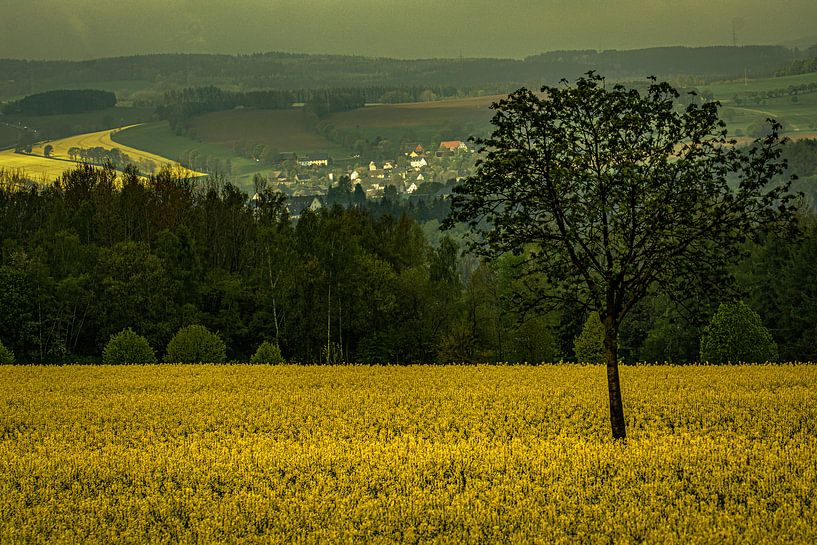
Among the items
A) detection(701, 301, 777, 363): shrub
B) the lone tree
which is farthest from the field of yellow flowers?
detection(701, 301, 777, 363): shrub

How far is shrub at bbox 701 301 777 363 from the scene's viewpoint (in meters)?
49.9

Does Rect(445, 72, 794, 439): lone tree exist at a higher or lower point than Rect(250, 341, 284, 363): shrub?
higher

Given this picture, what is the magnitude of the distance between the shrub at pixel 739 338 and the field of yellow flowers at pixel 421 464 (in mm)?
12195

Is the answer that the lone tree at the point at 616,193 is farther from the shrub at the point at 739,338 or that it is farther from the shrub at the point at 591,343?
the shrub at the point at 591,343

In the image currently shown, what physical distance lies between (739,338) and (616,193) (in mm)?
29190

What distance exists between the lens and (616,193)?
79.8 ft

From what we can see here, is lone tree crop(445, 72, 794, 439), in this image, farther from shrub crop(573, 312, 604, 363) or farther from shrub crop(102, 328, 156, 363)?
shrub crop(573, 312, 604, 363)

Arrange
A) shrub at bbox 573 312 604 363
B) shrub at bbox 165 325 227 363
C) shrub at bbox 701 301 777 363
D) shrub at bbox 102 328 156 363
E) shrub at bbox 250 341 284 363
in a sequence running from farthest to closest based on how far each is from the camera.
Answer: shrub at bbox 573 312 604 363
shrub at bbox 250 341 284 363
shrub at bbox 165 325 227 363
shrub at bbox 102 328 156 363
shrub at bbox 701 301 777 363

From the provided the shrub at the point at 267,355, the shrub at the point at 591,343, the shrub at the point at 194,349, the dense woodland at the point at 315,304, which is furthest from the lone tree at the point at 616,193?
the dense woodland at the point at 315,304

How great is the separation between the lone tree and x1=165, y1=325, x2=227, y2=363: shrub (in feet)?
114

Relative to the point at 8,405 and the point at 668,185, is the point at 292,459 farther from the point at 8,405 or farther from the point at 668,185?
the point at 8,405

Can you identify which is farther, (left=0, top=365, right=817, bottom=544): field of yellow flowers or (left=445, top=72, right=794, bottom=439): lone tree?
(left=445, top=72, right=794, bottom=439): lone tree

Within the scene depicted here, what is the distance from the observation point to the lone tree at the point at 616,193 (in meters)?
24.6

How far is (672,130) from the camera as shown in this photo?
2533cm
